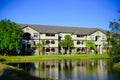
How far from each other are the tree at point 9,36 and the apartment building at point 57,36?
11.0 meters

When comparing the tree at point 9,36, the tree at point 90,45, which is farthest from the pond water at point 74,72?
the tree at point 90,45

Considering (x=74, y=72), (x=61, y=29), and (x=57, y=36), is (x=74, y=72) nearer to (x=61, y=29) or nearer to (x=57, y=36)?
(x=57, y=36)

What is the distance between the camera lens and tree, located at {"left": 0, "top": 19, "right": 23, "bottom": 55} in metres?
76.8

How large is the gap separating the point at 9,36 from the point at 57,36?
78.4 feet

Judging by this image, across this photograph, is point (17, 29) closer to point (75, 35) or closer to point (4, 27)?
point (4, 27)

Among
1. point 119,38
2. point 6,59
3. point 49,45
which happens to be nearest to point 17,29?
point 6,59

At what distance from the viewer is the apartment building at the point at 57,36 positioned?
9306 cm

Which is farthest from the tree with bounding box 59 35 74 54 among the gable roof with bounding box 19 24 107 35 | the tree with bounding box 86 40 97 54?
the tree with bounding box 86 40 97 54

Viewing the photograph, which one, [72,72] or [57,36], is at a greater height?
[57,36]

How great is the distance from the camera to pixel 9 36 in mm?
78062

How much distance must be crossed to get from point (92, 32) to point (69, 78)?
70186 millimetres

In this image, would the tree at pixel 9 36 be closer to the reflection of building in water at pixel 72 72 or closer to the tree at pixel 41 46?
the tree at pixel 41 46

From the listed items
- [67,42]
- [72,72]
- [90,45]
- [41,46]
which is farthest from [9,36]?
[72,72]

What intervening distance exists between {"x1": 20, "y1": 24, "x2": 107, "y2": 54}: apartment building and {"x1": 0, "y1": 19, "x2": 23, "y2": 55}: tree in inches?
434
